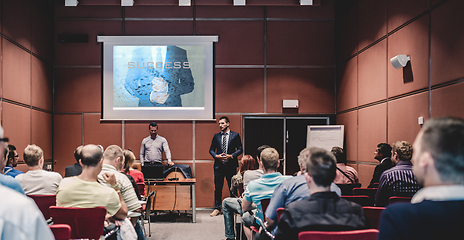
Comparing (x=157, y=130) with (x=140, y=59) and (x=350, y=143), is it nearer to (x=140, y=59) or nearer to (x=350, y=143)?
(x=140, y=59)

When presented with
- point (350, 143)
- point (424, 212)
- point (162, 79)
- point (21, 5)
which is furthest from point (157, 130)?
point (424, 212)

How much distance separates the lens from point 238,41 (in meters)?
7.02

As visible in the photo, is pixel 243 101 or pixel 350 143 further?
pixel 243 101

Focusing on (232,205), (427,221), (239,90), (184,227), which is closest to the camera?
(427,221)

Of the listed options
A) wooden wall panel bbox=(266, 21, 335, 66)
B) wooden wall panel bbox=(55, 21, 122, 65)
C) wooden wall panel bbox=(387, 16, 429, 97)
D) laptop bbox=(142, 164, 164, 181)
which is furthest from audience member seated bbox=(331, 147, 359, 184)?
wooden wall panel bbox=(55, 21, 122, 65)

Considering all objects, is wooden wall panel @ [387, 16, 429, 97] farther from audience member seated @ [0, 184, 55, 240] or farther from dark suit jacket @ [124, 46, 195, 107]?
audience member seated @ [0, 184, 55, 240]

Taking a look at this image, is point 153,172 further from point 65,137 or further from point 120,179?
point 65,137

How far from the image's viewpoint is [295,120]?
7.12 m

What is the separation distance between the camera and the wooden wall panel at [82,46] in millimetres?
6891

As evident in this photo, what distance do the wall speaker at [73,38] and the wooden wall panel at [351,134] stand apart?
579 centimetres

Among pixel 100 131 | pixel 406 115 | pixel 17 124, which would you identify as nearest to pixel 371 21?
pixel 406 115

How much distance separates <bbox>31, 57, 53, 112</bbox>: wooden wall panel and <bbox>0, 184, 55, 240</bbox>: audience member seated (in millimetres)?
6229

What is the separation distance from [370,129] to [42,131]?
20.8 feet

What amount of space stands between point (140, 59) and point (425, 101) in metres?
5.41
